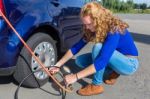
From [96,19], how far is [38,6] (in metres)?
1.08

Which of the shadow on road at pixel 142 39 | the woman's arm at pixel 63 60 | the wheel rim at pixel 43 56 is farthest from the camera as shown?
the shadow on road at pixel 142 39

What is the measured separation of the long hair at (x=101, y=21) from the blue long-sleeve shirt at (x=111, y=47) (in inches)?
2.8

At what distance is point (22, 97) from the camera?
4.56 m

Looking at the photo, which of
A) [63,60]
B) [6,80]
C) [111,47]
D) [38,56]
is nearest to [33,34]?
[38,56]

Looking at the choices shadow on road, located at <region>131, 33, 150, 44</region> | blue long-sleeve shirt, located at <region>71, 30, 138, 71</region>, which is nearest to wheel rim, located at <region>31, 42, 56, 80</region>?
blue long-sleeve shirt, located at <region>71, 30, 138, 71</region>

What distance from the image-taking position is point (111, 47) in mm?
4016

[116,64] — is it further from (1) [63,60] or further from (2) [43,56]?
(2) [43,56]

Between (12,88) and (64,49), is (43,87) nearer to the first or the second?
(12,88)

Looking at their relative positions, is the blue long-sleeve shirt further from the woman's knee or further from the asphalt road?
the asphalt road

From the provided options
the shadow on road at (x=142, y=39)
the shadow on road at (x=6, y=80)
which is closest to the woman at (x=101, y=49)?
the shadow on road at (x=6, y=80)

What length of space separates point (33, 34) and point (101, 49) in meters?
1.03

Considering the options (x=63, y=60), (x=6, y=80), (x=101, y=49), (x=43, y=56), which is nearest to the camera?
(x=101, y=49)

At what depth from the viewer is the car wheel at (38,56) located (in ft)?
14.9

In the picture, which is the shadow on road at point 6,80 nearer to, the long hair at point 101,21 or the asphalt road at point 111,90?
the asphalt road at point 111,90
